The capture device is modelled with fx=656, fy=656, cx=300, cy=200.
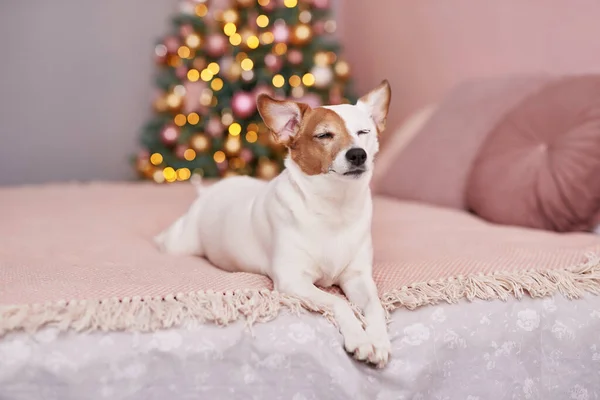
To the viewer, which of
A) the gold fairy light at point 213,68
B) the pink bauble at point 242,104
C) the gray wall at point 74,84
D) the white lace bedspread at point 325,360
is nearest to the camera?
the white lace bedspread at point 325,360

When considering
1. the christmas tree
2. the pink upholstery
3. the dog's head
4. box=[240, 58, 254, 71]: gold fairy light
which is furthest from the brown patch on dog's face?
box=[240, 58, 254, 71]: gold fairy light

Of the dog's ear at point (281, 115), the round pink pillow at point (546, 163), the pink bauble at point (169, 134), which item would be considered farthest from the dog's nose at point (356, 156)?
the pink bauble at point (169, 134)

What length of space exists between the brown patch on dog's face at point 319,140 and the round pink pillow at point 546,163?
2.90ft

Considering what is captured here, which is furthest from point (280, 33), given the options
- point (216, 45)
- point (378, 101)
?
point (378, 101)

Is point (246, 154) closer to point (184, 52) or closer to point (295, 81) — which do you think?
point (295, 81)

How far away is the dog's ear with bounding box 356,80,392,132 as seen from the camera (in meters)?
1.47

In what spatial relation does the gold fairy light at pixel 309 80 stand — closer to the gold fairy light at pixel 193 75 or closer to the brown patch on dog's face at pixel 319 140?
the gold fairy light at pixel 193 75

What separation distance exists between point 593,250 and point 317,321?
777 millimetres

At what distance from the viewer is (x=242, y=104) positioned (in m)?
3.60

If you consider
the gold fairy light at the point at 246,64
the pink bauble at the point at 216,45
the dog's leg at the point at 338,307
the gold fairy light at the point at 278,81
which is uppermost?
the pink bauble at the point at 216,45

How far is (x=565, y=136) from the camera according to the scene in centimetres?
198

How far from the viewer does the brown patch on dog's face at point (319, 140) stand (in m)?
1.35

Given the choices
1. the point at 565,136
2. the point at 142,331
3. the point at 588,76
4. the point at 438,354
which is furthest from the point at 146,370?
the point at 588,76

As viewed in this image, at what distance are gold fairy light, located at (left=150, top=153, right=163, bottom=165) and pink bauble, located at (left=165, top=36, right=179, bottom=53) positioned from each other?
610 millimetres
